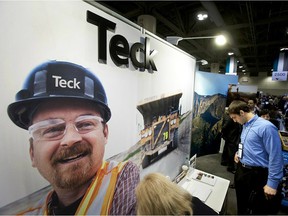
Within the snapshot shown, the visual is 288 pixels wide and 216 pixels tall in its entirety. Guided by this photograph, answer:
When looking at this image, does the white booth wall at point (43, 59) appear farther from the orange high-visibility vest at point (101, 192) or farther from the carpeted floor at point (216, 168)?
the carpeted floor at point (216, 168)

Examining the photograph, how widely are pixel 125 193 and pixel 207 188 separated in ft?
4.95

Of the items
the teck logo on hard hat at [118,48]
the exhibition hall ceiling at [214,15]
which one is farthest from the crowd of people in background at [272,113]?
the teck logo on hard hat at [118,48]

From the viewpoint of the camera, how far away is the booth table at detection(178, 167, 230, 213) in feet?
7.41

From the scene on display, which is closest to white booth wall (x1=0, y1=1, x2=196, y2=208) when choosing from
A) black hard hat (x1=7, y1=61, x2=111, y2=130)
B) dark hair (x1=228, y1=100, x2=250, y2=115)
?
black hard hat (x1=7, y1=61, x2=111, y2=130)

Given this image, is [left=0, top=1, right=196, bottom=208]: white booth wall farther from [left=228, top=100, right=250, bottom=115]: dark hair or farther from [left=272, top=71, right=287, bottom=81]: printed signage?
[left=272, top=71, right=287, bottom=81]: printed signage

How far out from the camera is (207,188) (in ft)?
8.39

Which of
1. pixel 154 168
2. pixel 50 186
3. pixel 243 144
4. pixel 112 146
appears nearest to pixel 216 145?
pixel 243 144

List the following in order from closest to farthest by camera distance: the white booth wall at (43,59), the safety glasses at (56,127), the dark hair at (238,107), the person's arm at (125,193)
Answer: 1. the white booth wall at (43,59)
2. the safety glasses at (56,127)
3. the person's arm at (125,193)
4. the dark hair at (238,107)

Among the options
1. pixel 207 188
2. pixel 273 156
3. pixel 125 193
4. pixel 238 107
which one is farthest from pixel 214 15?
pixel 125 193

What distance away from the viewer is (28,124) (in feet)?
3.13

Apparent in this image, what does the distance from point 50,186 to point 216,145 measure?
597 centimetres

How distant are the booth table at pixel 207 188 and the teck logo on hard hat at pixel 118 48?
68.1 inches

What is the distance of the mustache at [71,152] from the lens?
108cm

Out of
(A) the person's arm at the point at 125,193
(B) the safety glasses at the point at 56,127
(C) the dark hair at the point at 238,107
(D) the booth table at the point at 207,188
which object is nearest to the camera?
(B) the safety glasses at the point at 56,127
